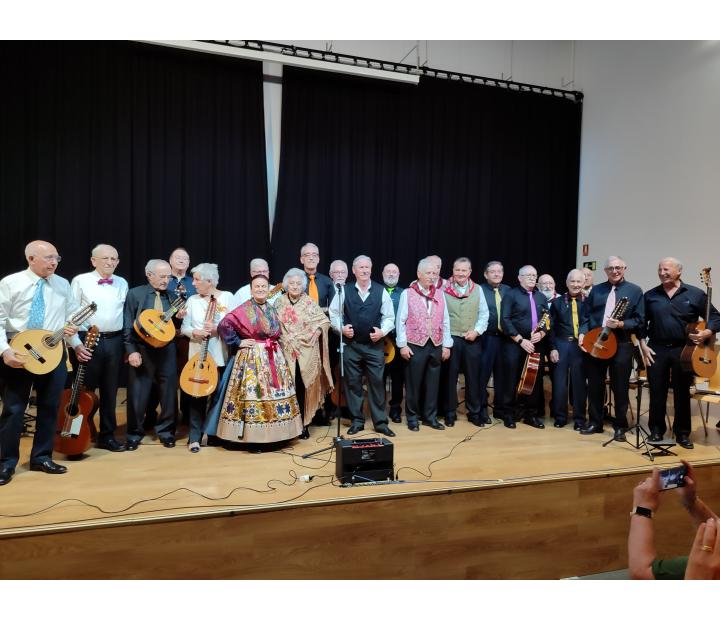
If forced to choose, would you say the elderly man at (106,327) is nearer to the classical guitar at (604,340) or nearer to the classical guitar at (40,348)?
the classical guitar at (40,348)

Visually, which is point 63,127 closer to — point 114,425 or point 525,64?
point 114,425

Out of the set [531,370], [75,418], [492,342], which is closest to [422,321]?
[492,342]

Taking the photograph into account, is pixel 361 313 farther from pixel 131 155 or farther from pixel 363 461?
pixel 131 155

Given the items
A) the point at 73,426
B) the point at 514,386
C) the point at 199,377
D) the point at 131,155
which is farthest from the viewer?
the point at 131,155

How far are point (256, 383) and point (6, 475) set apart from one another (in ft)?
5.58

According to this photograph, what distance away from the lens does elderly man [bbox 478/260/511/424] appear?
17.6ft

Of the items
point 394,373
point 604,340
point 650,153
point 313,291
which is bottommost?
point 394,373

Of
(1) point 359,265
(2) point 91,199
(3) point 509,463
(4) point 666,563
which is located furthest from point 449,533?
(2) point 91,199

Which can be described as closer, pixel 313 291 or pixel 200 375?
pixel 200 375

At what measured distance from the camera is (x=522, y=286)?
530cm

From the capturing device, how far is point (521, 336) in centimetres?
521

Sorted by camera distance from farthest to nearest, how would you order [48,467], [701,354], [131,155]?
[131,155]
[701,354]
[48,467]

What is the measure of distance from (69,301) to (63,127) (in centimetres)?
333

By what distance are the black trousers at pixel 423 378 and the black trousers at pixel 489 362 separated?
0.53 meters
